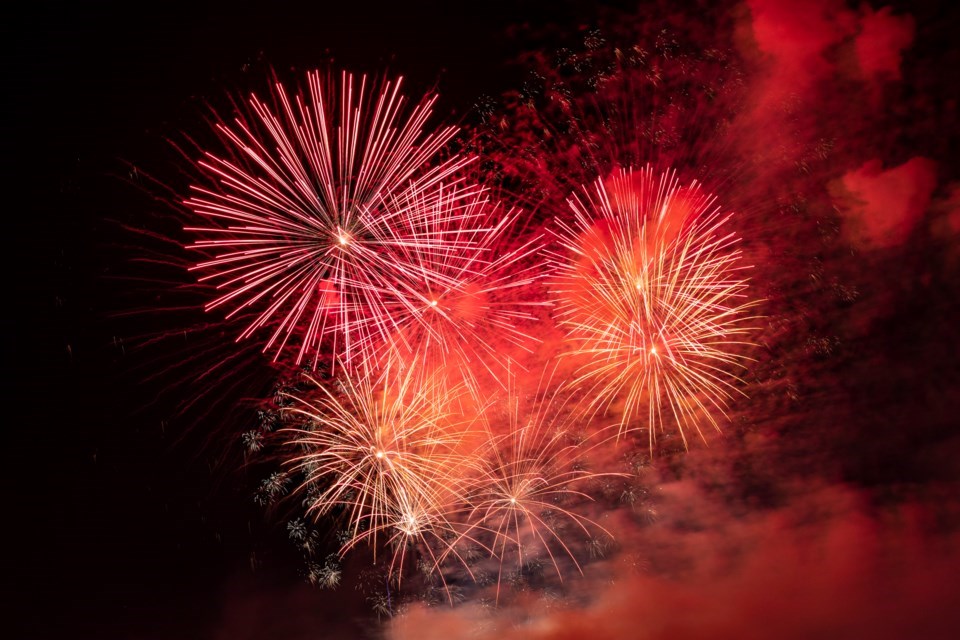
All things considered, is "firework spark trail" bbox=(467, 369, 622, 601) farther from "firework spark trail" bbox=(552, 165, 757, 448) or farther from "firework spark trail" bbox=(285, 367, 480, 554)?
"firework spark trail" bbox=(552, 165, 757, 448)

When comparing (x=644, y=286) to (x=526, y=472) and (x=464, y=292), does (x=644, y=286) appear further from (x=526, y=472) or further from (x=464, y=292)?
(x=526, y=472)

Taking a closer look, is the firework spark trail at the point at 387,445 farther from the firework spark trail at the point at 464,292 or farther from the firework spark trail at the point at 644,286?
the firework spark trail at the point at 644,286

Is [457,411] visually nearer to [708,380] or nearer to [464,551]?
[464,551]

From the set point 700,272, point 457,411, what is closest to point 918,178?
point 700,272

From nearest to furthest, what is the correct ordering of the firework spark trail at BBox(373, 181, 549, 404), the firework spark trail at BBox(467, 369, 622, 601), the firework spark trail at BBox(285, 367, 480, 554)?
the firework spark trail at BBox(373, 181, 549, 404) → the firework spark trail at BBox(285, 367, 480, 554) → the firework spark trail at BBox(467, 369, 622, 601)

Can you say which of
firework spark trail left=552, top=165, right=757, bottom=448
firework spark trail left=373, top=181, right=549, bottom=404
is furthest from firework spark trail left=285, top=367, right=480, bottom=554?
firework spark trail left=552, top=165, right=757, bottom=448

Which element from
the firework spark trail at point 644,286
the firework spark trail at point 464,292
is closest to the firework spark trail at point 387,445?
the firework spark trail at point 464,292

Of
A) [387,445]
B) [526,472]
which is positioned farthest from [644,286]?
[387,445]
